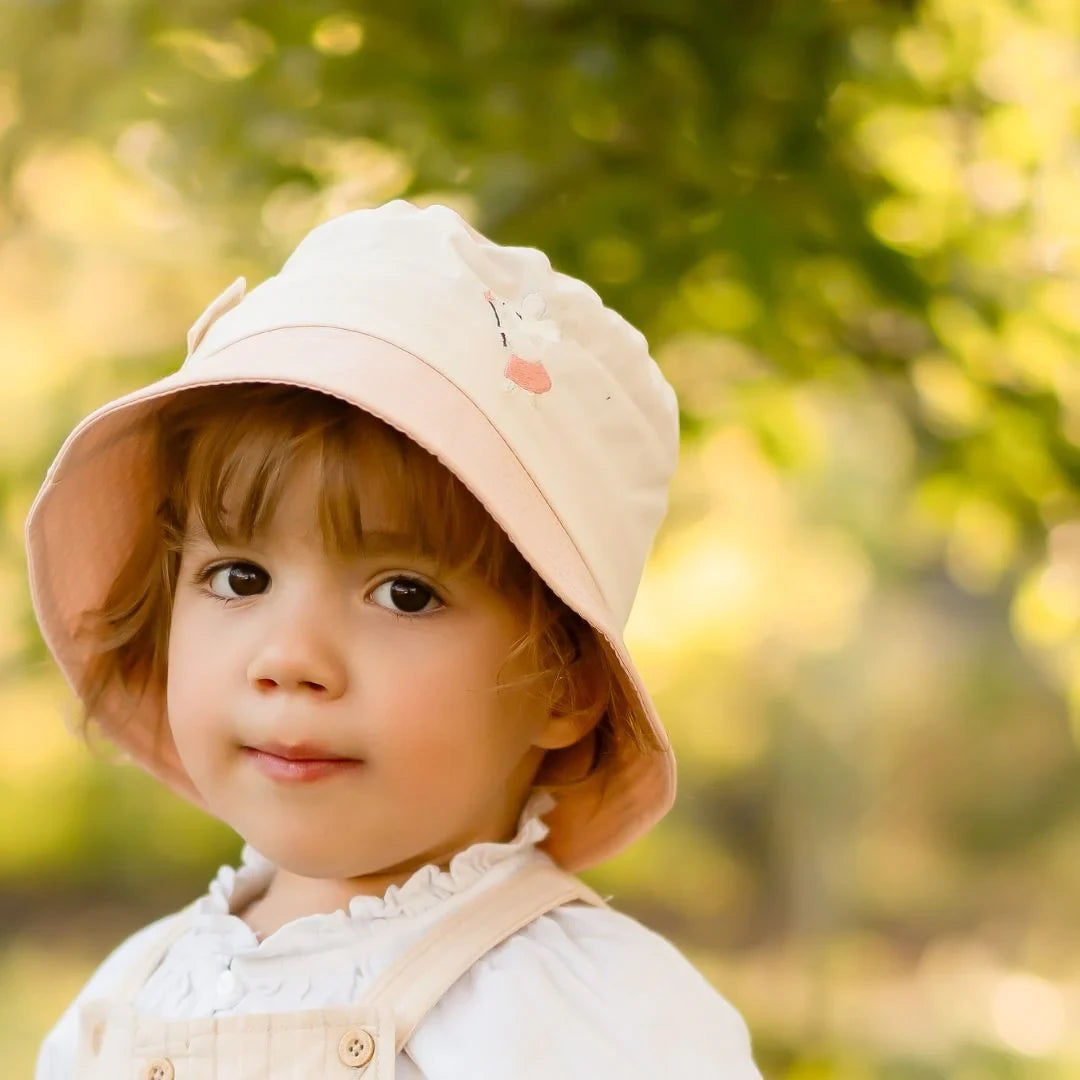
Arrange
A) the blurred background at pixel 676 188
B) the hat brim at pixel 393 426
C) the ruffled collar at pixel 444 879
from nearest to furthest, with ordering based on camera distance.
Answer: the hat brim at pixel 393 426, the ruffled collar at pixel 444 879, the blurred background at pixel 676 188

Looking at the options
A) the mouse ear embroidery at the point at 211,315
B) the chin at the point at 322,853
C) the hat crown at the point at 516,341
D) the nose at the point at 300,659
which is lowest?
the chin at the point at 322,853

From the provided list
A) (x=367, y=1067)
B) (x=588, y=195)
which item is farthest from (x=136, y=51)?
(x=367, y=1067)

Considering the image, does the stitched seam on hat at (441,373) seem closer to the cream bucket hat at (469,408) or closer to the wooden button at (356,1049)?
the cream bucket hat at (469,408)

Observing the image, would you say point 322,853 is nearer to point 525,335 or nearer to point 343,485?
point 343,485

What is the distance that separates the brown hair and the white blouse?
12 cm

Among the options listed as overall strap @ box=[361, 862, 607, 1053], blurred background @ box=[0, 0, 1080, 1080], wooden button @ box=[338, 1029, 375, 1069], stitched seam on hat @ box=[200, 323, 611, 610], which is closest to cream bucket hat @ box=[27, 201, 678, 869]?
stitched seam on hat @ box=[200, 323, 611, 610]

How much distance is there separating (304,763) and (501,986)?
20 cm

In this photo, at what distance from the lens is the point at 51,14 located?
160 centimetres

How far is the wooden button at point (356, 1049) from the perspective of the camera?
3.35ft

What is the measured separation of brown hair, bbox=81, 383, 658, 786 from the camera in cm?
106

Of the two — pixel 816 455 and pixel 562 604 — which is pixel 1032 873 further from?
pixel 562 604

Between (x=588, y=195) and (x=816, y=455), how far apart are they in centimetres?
66

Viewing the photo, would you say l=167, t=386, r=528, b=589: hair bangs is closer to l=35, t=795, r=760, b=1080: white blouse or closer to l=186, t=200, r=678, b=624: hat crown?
l=186, t=200, r=678, b=624: hat crown

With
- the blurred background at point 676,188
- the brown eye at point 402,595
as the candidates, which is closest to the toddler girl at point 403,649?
the brown eye at point 402,595
